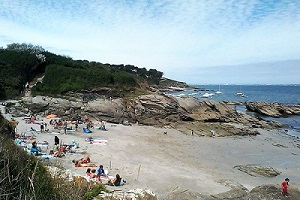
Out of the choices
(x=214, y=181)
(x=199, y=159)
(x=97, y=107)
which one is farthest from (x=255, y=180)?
(x=97, y=107)

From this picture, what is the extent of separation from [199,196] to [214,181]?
18.9ft

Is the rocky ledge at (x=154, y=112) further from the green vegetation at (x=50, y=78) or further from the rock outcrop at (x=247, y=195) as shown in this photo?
the rock outcrop at (x=247, y=195)

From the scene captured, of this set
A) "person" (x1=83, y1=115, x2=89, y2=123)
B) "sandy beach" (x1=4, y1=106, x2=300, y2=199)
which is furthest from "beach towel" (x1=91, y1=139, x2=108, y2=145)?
"person" (x1=83, y1=115, x2=89, y2=123)

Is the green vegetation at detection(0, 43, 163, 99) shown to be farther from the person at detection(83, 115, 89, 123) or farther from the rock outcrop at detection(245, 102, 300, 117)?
the rock outcrop at detection(245, 102, 300, 117)

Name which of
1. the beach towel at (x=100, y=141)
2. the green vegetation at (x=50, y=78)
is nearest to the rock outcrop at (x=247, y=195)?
the beach towel at (x=100, y=141)

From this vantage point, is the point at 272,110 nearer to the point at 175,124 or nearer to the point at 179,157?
the point at 175,124

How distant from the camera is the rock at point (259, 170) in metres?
20.9

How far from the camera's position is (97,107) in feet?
129

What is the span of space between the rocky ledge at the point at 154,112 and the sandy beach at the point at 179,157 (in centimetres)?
270

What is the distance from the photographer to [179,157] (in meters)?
24.5

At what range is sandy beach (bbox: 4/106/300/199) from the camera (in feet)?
58.5

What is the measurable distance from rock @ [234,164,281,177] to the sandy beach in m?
0.58

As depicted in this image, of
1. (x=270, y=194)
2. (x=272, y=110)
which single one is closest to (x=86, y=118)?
(x=270, y=194)

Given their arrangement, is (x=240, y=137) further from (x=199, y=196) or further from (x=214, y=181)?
(x=199, y=196)
